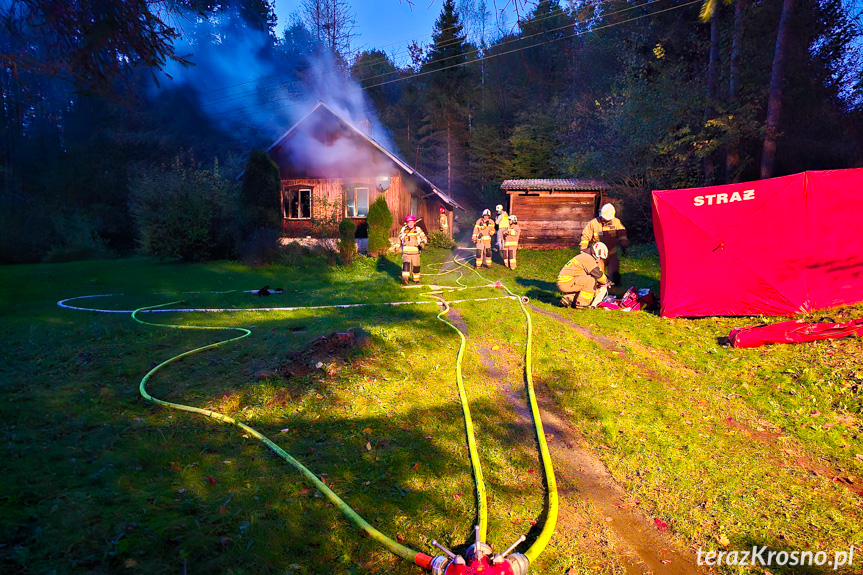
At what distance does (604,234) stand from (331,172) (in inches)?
672

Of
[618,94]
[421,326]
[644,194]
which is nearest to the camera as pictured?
[421,326]

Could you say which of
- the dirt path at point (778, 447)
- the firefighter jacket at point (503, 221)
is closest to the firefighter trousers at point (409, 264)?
the firefighter jacket at point (503, 221)

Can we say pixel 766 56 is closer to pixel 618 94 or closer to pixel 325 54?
pixel 618 94

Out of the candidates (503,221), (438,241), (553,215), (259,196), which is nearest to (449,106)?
(438,241)

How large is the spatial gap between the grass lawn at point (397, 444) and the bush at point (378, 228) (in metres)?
12.4

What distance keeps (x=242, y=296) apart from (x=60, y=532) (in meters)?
10.0

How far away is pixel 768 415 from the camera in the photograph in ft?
16.6

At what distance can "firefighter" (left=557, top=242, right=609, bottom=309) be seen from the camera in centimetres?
1028

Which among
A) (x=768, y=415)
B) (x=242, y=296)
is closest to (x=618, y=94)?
(x=242, y=296)

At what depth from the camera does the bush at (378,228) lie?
20.7 m

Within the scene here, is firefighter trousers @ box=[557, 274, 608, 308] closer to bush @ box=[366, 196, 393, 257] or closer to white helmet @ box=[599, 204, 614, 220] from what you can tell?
white helmet @ box=[599, 204, 614, 220]

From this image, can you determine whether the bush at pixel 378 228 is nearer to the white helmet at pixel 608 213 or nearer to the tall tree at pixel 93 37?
the white helmet at pixel 608 213

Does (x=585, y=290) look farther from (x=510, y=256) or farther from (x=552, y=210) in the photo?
(x=552, y=210)

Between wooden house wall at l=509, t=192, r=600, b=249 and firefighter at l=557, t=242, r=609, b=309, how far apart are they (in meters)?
13.4
